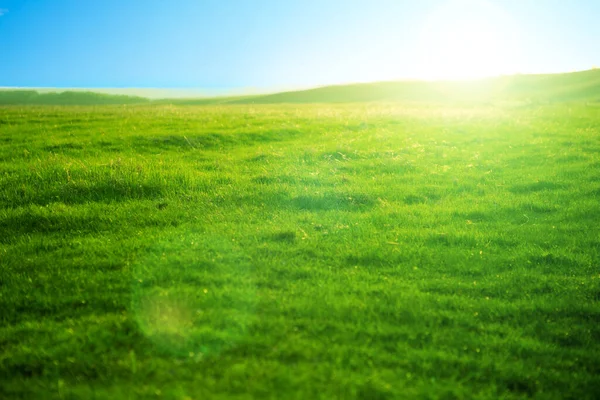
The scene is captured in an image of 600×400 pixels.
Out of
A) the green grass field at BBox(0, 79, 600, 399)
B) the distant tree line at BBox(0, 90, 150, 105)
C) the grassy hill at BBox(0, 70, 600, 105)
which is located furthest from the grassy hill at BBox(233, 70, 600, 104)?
the green grass field at BBox(0, 79, 600, 399)

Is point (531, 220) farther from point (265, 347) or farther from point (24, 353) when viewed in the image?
point (24, 353)

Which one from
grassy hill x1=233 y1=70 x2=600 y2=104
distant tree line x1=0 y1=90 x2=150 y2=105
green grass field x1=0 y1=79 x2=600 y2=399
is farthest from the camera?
distant tree line x1=0 y1=90 x2=150 y2=105

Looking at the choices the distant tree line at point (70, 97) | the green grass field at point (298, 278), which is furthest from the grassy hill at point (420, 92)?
the green grass field at point (298, 278)

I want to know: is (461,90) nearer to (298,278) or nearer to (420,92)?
(420,92)

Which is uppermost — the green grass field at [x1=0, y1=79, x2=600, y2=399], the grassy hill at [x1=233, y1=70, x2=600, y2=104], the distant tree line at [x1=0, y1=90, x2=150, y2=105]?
the distant tree line at [x1=0, y1=90, x2=150, y2=105]

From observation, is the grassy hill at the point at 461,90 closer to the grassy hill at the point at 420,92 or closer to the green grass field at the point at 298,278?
the grassy hill at the point at 420,92

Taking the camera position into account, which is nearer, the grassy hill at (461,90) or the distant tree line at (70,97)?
the grassy hill at (461,90)

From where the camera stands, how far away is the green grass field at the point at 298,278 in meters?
4.73

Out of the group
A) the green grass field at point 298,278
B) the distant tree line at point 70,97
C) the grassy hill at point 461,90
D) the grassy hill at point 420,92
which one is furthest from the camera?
the distant tree line at point 70,97

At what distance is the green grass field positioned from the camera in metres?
4.73

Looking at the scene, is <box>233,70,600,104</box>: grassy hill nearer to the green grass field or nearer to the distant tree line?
the distant tree line

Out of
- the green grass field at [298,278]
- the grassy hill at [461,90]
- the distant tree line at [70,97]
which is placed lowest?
the green grass field at [298,278]

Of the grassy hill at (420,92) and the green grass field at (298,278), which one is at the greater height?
the grassy hill at (420,92)

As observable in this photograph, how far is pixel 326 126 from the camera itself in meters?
23.0
